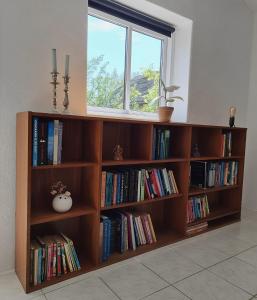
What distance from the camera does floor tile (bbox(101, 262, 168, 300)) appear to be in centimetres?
162

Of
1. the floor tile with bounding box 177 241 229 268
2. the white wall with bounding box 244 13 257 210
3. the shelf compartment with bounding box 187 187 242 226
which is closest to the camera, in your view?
the floor tile with bounding box 177 241 229 268

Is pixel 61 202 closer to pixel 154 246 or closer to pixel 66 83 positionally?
pixel 66 83

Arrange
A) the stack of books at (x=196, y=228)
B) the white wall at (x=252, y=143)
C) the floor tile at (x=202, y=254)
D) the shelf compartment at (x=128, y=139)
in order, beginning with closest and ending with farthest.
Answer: the floor tile at (x=202, y=254) < the shelf compartment at (x=128, y=139) < the stack of books at (x=196, y=228) < the white wall at (x=252, y=143)

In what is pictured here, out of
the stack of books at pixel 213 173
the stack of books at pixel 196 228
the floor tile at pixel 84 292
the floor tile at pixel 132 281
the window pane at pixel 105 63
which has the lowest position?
the floor tile at pixel 84 292

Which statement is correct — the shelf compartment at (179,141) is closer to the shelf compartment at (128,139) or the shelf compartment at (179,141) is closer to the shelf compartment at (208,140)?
the shelf compartment at (128,139)

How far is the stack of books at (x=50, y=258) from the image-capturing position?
164 cm

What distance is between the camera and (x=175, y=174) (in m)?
2.49

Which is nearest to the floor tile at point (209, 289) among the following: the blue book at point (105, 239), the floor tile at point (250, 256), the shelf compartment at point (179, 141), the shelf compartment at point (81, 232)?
the floor tile at point (250, 256)

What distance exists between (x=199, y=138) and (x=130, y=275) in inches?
65.9

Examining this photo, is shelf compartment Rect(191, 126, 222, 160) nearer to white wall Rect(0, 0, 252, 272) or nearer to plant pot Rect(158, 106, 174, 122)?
plant pot Rect(158, 106, 174, 122)

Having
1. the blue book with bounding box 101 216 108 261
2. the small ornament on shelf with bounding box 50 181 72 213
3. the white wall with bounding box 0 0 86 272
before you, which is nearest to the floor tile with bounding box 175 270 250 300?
the blue book with bounding box 101 216 108 261

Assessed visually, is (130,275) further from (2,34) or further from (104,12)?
(104,12)

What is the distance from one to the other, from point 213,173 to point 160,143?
0.83 m

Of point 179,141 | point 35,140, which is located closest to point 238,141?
point 179,141
